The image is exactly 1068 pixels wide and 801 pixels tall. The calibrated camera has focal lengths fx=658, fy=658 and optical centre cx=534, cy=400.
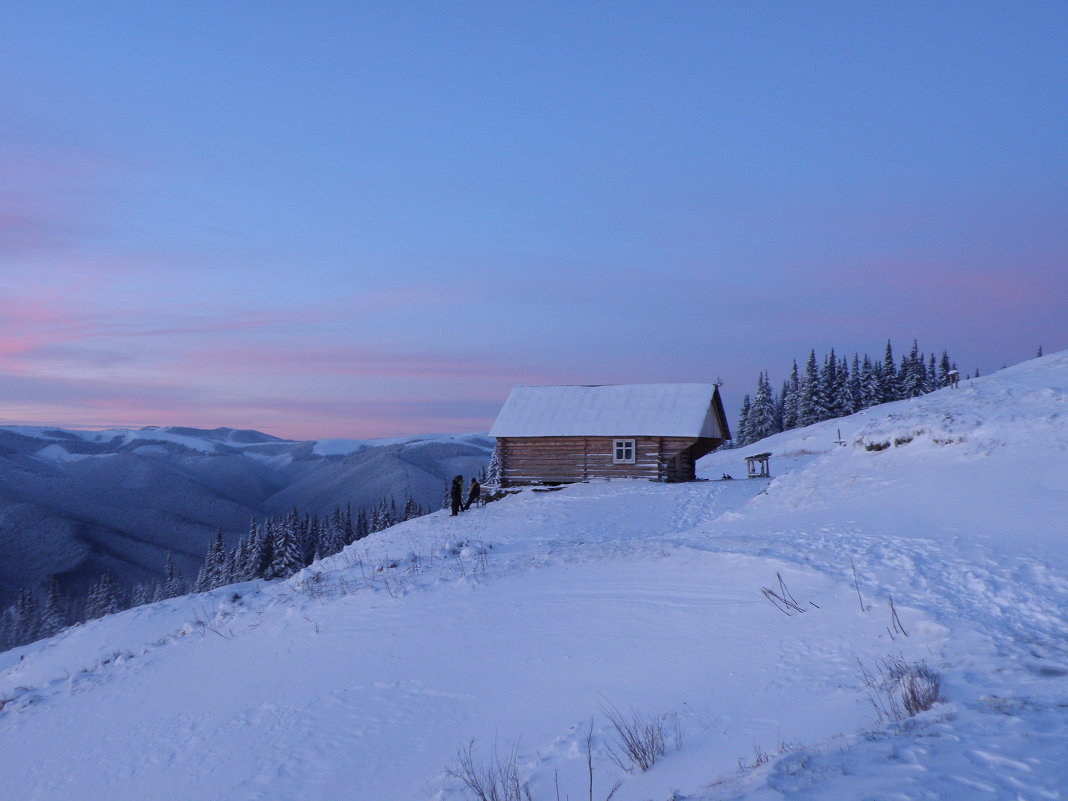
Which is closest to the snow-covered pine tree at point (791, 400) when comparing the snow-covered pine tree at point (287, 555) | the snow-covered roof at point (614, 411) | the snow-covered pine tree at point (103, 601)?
the snow-covered roof at point (614, 411)

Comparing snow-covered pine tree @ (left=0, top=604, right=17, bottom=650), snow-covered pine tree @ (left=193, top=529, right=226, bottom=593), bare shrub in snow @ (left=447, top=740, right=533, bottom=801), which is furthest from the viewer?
snow-covered pine tree @ (left=0, top=604, right=17, bottom=650)

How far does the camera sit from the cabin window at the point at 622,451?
35.7m

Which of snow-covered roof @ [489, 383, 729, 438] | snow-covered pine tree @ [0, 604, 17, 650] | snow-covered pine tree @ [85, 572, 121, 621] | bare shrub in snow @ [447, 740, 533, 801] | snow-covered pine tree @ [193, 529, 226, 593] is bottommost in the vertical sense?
snow-covered pine tree @ [0, 604, 17, 650]

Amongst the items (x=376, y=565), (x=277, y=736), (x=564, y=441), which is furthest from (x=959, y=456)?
(x=564, y=441)

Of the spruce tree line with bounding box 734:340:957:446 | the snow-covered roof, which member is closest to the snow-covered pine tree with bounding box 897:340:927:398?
the spruce tree line with bounding box 734:340:957:446

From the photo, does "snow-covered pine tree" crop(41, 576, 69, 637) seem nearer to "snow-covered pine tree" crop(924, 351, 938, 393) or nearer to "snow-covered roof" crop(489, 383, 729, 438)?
"snow-covered roof" crop(489, 383, 729, 438)

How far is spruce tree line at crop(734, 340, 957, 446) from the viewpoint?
79.1 m

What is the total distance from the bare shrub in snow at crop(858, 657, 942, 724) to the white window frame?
2904 cm

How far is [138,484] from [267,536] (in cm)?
12769

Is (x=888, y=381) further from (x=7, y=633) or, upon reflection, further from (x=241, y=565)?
(x=7, y=633)

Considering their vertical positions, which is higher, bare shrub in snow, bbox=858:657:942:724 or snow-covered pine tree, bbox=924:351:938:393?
snow-covered pine tree, bbox=924:351:938:393

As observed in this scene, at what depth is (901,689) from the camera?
225 inches

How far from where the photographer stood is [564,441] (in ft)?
119

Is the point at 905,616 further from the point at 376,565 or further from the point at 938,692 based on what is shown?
the point at 376,565
